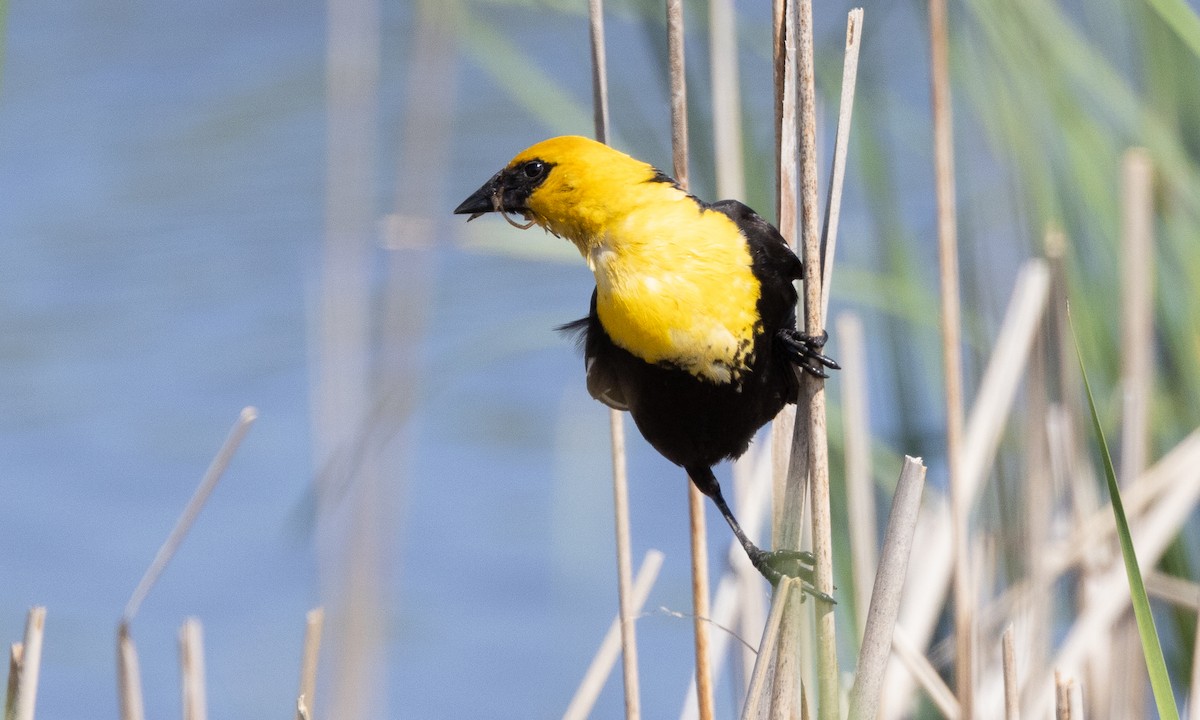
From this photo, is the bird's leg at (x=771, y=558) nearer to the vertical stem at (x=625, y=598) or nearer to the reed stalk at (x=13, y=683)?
the vertical stem at (x=625, y=598)

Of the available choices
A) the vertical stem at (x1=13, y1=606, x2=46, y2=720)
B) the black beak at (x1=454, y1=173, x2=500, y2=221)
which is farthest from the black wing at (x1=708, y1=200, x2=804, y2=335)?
the vertical stem at (x1=13, y1=606, x2=46, y2=720)

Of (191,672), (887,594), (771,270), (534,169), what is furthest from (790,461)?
(191,672)

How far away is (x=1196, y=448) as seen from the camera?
2.45 m

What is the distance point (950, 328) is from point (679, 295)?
0.44 meters

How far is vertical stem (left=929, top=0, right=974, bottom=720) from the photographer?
1915mm

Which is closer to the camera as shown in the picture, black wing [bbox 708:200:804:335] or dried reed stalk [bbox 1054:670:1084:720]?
dried reed stalk [bbox 1054:670:1084:720]

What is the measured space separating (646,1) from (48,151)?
4.80 metres

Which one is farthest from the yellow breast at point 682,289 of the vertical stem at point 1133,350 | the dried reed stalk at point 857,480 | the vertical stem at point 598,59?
the vertical stem at point 1133,350

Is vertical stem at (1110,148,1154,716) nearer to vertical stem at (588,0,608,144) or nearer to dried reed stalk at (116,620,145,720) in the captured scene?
vertical stem at (588,0,608,144)

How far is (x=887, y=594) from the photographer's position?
1.51 m

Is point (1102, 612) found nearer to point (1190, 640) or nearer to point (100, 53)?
point (1190, 640)

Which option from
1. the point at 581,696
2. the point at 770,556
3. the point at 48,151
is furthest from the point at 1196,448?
the point at 48,151

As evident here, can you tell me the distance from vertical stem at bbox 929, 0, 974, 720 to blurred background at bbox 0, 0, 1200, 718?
0.92ft

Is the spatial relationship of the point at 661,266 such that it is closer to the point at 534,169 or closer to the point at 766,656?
the point at 534,169
